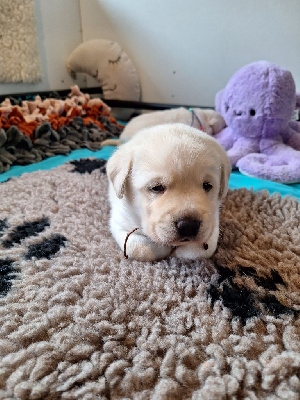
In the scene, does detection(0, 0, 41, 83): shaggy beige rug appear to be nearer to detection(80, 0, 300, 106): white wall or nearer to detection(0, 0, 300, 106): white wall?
A: detection(0, 0, 300, 106): white wall

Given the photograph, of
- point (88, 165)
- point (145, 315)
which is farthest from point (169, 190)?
point (88, 165)

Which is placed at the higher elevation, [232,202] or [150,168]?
[150,168]

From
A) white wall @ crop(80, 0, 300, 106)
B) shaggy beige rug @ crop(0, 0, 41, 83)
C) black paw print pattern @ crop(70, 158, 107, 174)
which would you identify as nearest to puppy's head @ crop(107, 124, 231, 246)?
black paw print pattern @ crop(70, 158, 107, 174)

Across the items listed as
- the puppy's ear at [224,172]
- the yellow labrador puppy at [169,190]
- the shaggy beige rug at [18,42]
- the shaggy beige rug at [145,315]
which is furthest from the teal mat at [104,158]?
the shaggy beige rug at [18,42]

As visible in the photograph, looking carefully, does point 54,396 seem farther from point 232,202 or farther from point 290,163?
point 290,163

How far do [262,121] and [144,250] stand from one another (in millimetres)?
1206

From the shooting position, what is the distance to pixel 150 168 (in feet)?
3.01

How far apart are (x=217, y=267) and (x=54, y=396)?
0.56 m

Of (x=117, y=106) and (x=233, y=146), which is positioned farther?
(x=117, y=106)

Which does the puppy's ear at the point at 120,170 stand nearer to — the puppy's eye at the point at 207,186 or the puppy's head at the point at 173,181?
the puppy's head at the point at 173,181

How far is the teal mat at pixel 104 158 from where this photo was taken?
1546 millimetres

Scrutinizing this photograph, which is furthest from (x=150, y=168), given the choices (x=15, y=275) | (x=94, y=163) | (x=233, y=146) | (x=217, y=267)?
(x=233, y=146)

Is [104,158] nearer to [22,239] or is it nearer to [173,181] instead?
[22,239]

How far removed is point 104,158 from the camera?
6.72 ft
